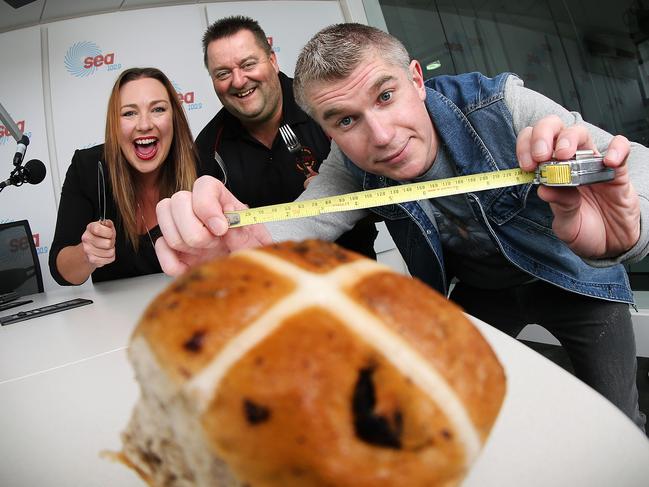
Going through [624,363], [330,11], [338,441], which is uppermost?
[330,11]

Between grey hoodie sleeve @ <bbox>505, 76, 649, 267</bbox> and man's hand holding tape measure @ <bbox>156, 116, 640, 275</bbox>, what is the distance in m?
0.03

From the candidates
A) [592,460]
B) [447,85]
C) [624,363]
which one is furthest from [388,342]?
[624,363]

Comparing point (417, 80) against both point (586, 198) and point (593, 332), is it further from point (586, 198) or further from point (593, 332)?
point (593, 332)

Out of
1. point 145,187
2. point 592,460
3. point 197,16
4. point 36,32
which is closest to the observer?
point 592,460

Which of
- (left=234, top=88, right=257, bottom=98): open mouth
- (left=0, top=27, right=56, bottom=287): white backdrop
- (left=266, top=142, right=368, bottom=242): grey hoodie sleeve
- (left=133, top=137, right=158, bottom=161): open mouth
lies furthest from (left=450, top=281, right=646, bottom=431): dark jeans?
(left=0, top=27, right=56, bottom=287): white backdrop

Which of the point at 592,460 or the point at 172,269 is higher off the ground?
the point at 172,269

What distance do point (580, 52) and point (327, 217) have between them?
2898mm

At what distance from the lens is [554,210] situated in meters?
1.08

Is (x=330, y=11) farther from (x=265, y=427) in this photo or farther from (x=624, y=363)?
(x=265, y=427)

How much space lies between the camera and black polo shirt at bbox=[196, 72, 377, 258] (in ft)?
8.24

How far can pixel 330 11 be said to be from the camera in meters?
6.54

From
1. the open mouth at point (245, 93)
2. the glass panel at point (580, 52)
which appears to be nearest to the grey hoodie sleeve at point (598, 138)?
the open mouth at point (245, 93)

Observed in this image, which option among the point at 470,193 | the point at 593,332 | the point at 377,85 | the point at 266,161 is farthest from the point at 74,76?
the point at 593,332

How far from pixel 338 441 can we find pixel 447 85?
4.96 ft
